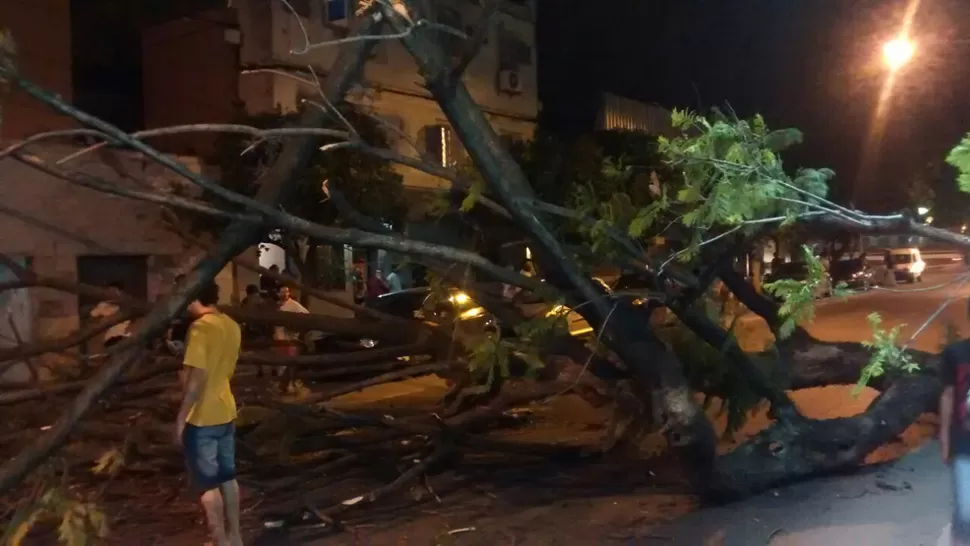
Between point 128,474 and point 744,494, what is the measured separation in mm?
4668

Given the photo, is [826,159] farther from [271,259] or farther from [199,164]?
[199,164]

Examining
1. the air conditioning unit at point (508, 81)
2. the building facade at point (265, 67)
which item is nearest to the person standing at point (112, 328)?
the building facade at point (265, 67)

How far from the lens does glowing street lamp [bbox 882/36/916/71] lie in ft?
40.5

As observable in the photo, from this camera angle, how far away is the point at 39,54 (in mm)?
14117

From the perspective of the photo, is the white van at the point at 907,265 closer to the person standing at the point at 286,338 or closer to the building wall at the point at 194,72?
the building wall at the point at 194,72

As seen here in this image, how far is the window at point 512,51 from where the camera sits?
85.7 ft

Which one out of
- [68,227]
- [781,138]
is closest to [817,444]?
[781,138]

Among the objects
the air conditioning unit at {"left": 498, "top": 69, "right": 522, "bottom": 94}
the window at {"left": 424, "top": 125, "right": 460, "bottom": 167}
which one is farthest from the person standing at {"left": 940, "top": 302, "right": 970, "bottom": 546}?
the air conditioning unit at {"left": 498, "top": 69, "right": 522, "bottom": 94}

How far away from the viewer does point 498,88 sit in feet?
84.0

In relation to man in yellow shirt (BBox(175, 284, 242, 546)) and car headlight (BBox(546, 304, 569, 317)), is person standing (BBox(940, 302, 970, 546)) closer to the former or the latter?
car headlight (BBox(546, 304, 569, 317))

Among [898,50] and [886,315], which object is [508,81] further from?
[898,50]

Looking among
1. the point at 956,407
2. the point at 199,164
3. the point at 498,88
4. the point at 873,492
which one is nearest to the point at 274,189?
the point at 956,407

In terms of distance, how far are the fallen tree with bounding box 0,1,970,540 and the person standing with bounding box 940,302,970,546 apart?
1.03 feet

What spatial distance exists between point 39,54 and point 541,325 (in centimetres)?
1157
